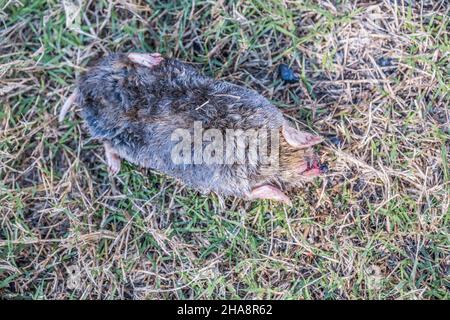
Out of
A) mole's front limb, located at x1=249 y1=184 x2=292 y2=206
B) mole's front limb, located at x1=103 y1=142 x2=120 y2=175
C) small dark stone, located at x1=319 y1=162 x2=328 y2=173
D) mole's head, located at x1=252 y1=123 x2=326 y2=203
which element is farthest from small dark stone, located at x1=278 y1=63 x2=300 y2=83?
mole's front limb, located at x1=103 y1=142 x2=120 y2=175

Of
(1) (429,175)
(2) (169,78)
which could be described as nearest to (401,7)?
(1) (429,175)

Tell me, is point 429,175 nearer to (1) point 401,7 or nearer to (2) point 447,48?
(2) point 447,48

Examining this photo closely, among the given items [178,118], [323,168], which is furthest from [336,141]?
[178,118]

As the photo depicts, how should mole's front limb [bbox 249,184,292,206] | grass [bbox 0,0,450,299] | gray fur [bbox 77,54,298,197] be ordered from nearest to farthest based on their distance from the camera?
gray fur [bbox 77,54,298,197]
mole's front limb [bbox 249,184,292,206]
grass [bbox 0,0,450,299]

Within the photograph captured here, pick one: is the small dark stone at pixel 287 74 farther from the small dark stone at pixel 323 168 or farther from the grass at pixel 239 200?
the small dark stone at pixel 323 168

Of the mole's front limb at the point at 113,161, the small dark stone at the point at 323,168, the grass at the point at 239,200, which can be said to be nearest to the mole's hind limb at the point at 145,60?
the grass at the point at 239,200

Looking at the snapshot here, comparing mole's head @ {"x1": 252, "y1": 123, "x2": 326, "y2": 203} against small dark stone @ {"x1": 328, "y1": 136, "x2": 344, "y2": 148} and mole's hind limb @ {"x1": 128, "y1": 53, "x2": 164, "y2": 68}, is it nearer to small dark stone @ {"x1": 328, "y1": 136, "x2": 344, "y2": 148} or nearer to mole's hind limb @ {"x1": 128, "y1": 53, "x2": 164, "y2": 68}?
small dark stone @ {"x1": 328, "y1": 136, "x2": 344, "y2": 148}

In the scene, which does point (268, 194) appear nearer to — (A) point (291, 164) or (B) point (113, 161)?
(A) point (291, 164)
